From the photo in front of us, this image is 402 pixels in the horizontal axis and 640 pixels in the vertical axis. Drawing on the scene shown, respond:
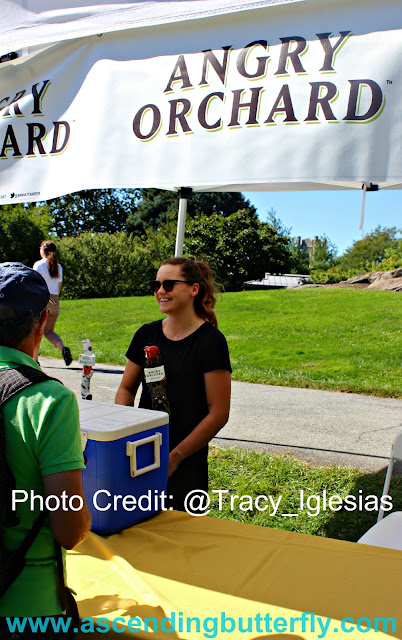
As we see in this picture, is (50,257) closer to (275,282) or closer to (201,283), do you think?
(201,283)

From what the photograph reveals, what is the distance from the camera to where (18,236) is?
2405 cm

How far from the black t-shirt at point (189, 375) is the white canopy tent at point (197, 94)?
29.7 inches

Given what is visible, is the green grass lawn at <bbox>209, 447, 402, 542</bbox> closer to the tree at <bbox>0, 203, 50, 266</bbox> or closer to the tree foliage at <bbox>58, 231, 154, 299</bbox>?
the tree foliage at <bbox>58, 231, 154, 299</bbox>

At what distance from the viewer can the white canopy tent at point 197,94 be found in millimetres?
2008

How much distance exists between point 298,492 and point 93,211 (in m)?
43.6

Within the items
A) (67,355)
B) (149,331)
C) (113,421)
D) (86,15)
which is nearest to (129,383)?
(149,331)

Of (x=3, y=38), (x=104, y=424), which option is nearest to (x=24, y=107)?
(x=3, y=38)

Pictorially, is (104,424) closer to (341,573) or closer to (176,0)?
(341,573)

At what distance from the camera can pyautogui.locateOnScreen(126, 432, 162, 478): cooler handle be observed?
1806 millimetres

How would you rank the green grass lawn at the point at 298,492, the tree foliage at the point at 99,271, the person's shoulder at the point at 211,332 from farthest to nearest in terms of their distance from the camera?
the tree foliage at the point at 99,271, the green grass lawn at the point at 298,492, the person's shoulder at the point at 211,332

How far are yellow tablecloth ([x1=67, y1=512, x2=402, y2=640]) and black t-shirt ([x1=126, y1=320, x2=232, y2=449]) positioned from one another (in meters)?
0.81

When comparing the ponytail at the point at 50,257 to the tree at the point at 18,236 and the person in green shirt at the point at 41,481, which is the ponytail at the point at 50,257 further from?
the tree at the point at 18,236

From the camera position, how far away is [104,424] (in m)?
1.84

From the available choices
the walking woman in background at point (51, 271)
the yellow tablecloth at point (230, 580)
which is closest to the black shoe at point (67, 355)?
the walking woman in background at point (51, 271)
